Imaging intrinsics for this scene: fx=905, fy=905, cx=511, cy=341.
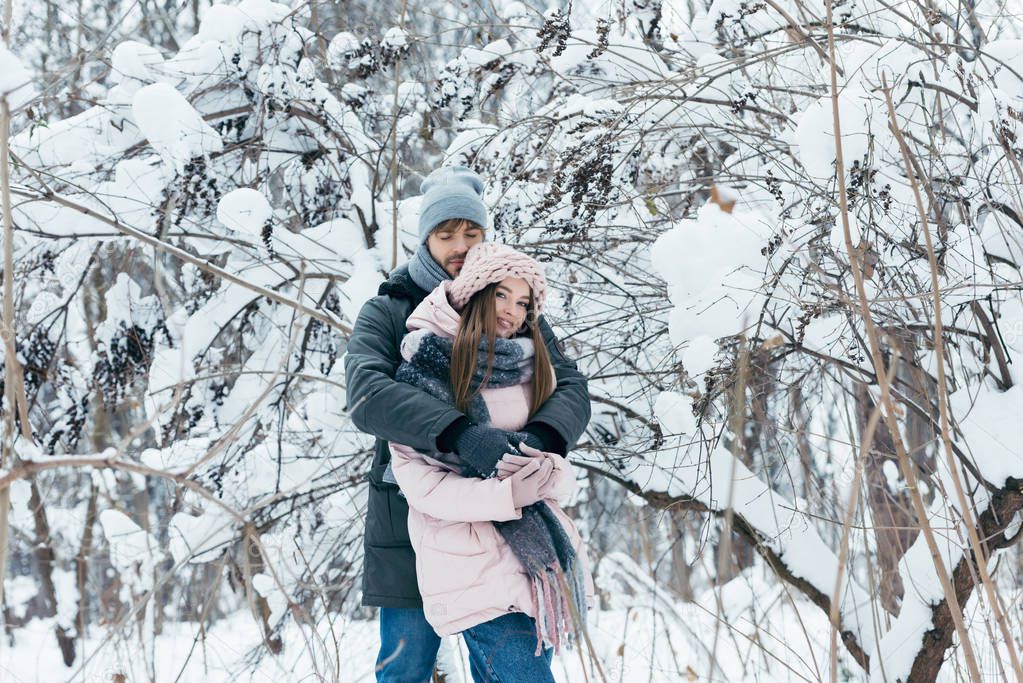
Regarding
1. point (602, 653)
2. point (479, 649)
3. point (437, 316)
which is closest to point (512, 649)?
point (479, 649)

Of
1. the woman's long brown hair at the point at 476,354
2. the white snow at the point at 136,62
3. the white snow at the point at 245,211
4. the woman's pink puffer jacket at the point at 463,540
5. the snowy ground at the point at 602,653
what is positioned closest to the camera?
the woman's pink puffer jacket at the point at 463,540

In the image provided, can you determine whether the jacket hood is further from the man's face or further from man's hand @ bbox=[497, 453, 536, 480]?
man's hand @ bbox=[497, 453, 536, 480]

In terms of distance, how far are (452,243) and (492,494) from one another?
665 millimetres

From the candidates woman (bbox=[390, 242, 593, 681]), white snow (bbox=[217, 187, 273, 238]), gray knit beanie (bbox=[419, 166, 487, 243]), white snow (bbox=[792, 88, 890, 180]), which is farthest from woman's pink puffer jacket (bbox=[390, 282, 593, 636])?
white snow (bbox=[217, 187, 273, 238])

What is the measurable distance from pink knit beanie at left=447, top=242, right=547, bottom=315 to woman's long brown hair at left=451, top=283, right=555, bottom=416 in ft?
0.08

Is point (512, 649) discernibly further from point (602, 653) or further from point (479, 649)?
point (602, 653)

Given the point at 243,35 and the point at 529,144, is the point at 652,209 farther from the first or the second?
the point at 243,35

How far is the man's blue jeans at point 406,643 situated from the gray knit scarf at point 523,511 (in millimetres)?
307

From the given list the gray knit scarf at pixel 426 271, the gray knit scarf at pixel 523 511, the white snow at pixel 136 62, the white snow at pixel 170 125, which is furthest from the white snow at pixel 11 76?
the white snow at pixel 136 62

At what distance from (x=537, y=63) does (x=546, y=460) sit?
188cm

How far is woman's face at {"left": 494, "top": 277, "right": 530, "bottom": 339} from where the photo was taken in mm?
1888

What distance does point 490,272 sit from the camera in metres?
1.86

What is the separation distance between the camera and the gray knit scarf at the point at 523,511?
1717 millimetres

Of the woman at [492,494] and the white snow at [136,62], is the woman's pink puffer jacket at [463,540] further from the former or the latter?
the white snow at [136,62]
